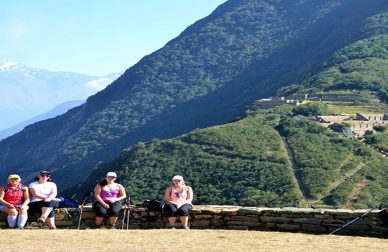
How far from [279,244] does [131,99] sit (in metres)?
189

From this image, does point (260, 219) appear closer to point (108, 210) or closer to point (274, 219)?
point (274, 219)

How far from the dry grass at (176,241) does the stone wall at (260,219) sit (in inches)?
21.7

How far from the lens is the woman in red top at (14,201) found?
13.7 meters

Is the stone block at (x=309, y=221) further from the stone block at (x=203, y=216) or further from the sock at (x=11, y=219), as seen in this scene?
the sock at (x=11, y=219)

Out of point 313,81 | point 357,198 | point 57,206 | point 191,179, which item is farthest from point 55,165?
point 57,206

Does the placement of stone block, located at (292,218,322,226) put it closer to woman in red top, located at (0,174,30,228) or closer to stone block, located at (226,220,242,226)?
stone block, located at (226,220,242,226)

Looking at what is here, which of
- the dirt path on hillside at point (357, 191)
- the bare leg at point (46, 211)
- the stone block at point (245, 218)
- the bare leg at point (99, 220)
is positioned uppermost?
the bare leg at point (46, 211)

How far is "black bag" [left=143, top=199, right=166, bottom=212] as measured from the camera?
14.4 m

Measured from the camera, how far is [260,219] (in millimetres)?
13750

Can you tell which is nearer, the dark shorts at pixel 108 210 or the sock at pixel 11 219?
the sock at pixel 11 219

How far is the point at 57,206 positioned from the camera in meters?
14.2

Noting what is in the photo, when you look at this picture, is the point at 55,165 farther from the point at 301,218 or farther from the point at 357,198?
the point at 301,218

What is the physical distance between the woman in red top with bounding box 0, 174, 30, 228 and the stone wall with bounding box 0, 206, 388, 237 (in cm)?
43

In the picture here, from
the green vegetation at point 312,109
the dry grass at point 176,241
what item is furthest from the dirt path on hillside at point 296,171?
A: the dry grass at point 176,241
